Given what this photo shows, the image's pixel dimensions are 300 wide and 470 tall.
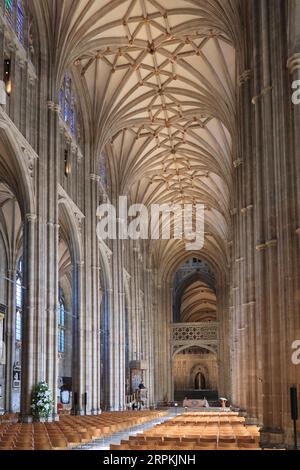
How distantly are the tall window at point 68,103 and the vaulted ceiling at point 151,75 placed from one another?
0.89 metres

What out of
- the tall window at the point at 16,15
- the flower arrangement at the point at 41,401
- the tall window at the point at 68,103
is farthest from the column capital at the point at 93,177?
the flower arrangement at the point at 41,401

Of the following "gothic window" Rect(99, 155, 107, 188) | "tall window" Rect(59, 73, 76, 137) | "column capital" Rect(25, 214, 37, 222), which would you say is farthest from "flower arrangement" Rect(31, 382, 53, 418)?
"gothic window" Rect(99, 155, 107, 188)

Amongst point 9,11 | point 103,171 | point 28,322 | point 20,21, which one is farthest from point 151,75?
point 28,322

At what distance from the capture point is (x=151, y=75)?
35688 millimetres

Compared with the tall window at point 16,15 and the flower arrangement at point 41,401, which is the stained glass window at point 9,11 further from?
the flower arrangement at point 41,401

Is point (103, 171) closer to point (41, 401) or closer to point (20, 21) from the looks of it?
point (20, 21)

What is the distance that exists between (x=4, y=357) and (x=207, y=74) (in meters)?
19.9

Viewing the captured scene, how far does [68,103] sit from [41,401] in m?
Answer: 16.4

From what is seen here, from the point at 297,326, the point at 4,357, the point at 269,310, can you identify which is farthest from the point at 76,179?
the point at 297,326

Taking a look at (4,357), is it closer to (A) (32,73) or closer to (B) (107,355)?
(B) (107,355)

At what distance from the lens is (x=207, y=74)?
34312mm

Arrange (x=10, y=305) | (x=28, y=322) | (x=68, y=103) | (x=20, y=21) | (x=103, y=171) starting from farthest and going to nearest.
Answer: (x=103, y=171)
(x=10, y=305)
(x=68, y=103)
(x=20, y=21)
(x=28, y=322)

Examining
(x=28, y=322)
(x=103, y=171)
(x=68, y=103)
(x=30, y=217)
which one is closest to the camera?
(x=28, y=322)

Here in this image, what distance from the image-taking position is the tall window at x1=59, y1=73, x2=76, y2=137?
104 ft
